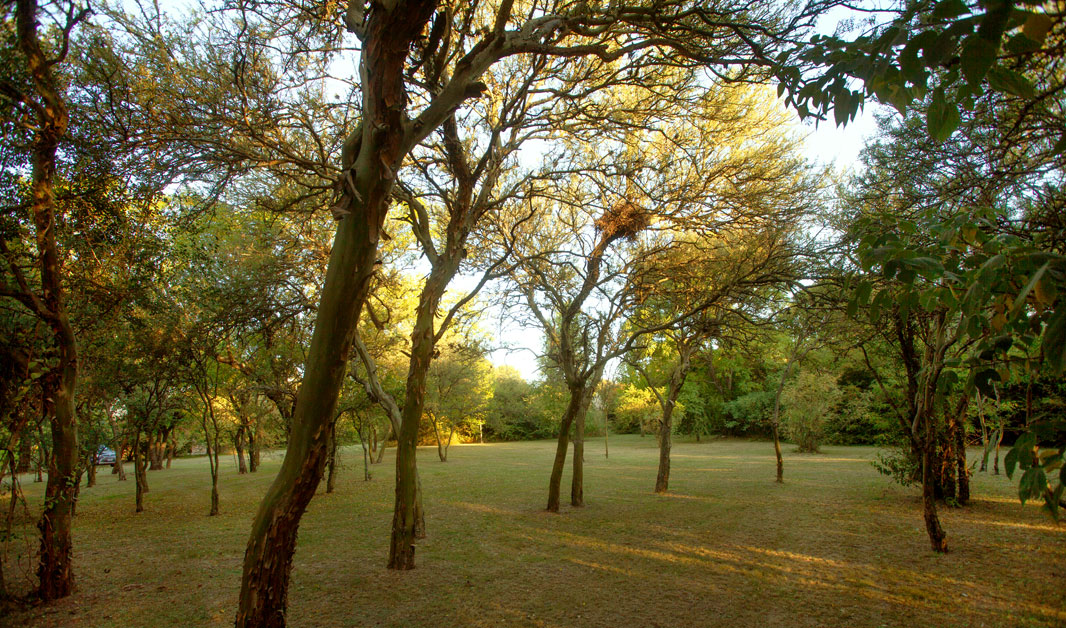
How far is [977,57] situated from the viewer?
0.87 metres

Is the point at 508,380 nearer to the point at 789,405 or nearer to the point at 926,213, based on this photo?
the point at 789,405

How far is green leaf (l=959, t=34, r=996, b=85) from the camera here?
86cm

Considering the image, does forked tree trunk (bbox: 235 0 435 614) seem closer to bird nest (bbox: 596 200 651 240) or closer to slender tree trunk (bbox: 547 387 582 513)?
bird nest (bbox: 596 200 651 240)

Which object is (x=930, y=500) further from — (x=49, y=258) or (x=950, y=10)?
(x=49, y=258)

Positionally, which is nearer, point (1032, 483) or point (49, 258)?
point (1032, 483)

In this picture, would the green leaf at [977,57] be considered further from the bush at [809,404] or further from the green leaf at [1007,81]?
the bush at [809,404]

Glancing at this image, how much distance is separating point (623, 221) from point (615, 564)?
543 centimetres

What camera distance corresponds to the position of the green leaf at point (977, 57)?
86 cm

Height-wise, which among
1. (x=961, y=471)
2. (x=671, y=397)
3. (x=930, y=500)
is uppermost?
(x=671, y=397)

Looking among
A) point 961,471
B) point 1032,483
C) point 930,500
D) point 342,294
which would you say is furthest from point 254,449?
point 1032,483

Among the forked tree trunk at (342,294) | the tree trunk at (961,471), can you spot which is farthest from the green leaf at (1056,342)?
the tree trunk at (961,471)

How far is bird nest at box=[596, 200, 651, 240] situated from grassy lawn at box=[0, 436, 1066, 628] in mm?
5385

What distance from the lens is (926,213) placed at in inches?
81.2

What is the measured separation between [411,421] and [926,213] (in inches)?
238
